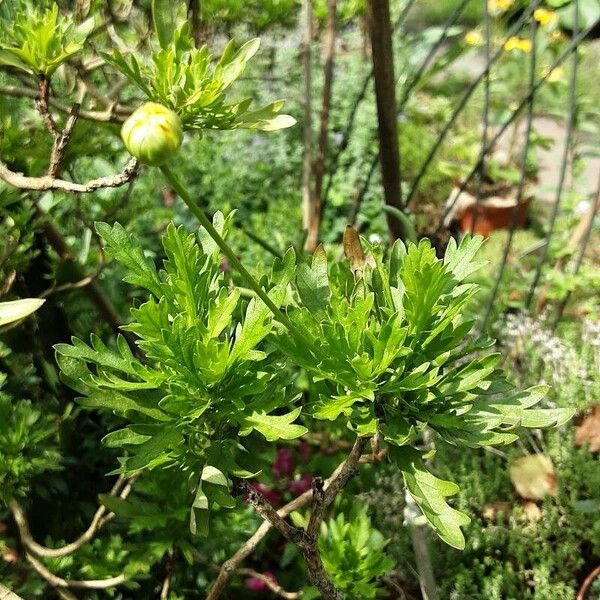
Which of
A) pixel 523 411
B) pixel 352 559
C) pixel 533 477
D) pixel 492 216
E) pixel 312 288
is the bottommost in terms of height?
pixel 492 216

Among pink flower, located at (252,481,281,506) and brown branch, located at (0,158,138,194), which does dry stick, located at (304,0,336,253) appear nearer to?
pink flower, located at (252,481,281,506)

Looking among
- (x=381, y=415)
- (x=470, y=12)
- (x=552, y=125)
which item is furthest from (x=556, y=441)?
(x=470, y=12)

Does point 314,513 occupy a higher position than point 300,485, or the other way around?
point 314,513

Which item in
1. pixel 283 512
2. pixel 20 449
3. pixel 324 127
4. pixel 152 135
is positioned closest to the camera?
pixel 152 135

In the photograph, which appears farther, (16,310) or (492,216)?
(492,216)

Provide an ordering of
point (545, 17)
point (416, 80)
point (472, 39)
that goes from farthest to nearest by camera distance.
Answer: point (472, 39) → point (545, 17) → point (416, 80)

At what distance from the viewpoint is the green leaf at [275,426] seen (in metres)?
0.68

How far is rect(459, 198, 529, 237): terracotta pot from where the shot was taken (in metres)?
3.05

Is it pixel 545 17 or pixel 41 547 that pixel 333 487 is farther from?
pixel 545 17

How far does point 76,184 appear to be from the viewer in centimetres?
78

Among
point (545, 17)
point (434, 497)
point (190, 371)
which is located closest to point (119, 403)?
point (190, 371)

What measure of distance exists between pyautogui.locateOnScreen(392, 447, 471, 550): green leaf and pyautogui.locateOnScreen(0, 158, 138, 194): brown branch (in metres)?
0.40

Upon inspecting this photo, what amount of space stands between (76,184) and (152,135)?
0.90 ft

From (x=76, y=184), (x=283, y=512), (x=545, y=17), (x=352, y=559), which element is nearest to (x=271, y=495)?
(x=352, y=559)
